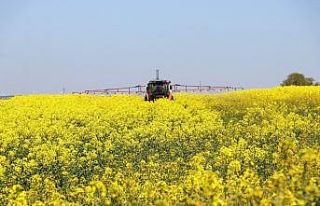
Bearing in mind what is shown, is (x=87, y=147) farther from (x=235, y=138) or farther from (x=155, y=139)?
(x=235, y=138)

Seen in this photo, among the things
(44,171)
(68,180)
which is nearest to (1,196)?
(68,180)

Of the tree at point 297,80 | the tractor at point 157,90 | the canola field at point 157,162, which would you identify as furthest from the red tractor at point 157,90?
the tree at point 297,80

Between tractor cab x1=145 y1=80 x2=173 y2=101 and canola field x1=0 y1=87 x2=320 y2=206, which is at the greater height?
tractor cab x1=145 y1=80 x2=173 y2=101

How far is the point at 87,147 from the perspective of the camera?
55.8 feet

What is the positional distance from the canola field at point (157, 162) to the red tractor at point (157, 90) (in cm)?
1298

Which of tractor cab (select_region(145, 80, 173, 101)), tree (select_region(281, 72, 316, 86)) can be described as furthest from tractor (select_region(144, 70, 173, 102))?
tree (select_region(281, 72, 316, 86))

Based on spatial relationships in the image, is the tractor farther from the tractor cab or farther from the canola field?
the canola field

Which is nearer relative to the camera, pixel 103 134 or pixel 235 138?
pixel 235 138

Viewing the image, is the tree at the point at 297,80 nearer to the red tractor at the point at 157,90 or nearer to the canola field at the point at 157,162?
the red tractor at the point at 157,90

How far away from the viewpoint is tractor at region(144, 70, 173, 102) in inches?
1564

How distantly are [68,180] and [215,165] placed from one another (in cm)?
285

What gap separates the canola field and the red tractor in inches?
511

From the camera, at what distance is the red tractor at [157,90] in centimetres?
3972

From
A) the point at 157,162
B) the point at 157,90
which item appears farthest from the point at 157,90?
the point at 157,162
